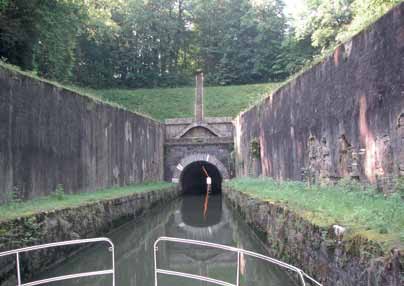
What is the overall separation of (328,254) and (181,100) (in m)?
28.3

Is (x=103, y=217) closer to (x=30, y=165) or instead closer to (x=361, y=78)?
(x=30, y=165)

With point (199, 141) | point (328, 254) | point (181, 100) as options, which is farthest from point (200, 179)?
point (328, 254)

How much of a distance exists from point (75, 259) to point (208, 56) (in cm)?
4032

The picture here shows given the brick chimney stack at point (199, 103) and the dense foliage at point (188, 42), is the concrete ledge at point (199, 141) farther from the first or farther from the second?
the dense foliage at point (188, 42)

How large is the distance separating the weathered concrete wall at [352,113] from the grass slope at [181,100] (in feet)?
57.5

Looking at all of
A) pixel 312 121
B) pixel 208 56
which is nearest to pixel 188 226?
pixel 312 121

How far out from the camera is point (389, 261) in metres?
2.98

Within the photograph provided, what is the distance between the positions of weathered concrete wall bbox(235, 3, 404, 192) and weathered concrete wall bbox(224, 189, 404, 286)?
60.5 inches

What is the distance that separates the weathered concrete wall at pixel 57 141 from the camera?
873 cm

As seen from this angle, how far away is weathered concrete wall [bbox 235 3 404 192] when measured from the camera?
618 cm

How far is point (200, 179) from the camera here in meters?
31.2

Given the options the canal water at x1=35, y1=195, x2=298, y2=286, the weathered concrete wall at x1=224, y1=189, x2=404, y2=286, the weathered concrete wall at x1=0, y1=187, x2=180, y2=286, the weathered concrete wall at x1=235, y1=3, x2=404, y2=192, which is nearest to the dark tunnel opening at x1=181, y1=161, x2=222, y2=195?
the canal water at x1=35, y1=195, x2=298, y2=286

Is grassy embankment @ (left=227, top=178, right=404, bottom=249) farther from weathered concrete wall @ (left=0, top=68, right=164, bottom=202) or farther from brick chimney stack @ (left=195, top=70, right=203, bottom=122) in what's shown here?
brick chimney stack @ (left=195, top=70, right=203, bottom=122)

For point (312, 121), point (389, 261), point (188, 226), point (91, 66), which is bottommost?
point (188, 226)
